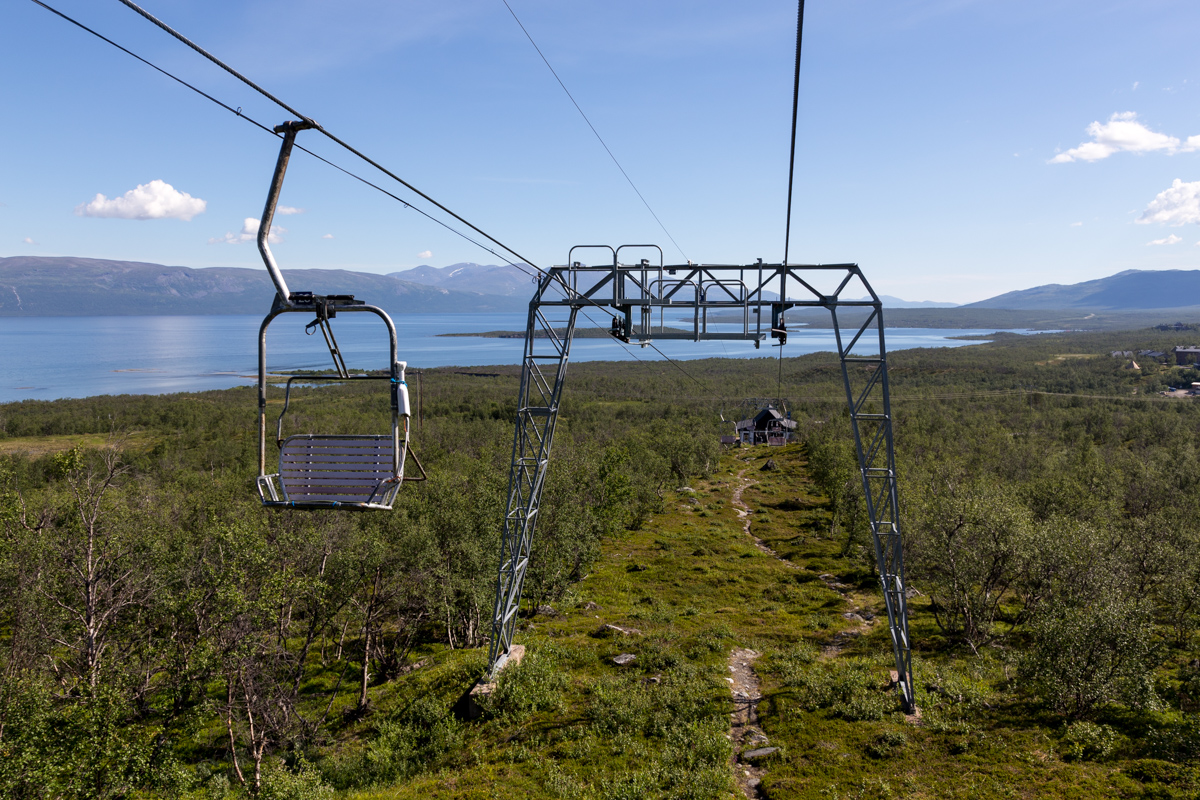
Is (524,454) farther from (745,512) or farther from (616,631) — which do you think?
(745,512)

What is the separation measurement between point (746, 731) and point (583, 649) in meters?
8.30

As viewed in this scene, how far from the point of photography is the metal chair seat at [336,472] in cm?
814

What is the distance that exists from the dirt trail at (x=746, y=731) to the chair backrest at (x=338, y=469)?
12.8m

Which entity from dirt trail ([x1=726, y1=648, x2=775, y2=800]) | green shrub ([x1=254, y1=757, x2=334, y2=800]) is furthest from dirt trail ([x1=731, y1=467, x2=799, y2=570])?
green shrub ([x1=254, y1=757, x2=334, y2=800])

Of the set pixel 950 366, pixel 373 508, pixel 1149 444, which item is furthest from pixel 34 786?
pixel 950 366

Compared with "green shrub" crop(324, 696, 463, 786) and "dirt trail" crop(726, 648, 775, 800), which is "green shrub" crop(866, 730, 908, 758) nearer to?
"dirt trail" crop(726, 648, 775, 800)

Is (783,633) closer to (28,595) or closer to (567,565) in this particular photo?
(567,565)

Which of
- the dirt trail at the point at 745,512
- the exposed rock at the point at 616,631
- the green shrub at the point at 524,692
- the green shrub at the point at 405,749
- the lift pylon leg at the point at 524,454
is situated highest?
the lift pylon leg at the point at 524,454

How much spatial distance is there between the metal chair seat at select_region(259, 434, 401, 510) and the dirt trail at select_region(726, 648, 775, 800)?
504 inches

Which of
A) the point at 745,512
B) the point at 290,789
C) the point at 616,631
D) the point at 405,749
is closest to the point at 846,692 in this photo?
the point at 616,631

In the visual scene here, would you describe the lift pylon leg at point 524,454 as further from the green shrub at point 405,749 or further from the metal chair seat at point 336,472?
the metal chair seat at point 336,472

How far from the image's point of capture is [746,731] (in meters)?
18.1

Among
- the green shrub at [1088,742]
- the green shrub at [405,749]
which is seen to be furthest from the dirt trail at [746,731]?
the green shrub at [405,749]

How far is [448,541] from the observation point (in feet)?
96.1
